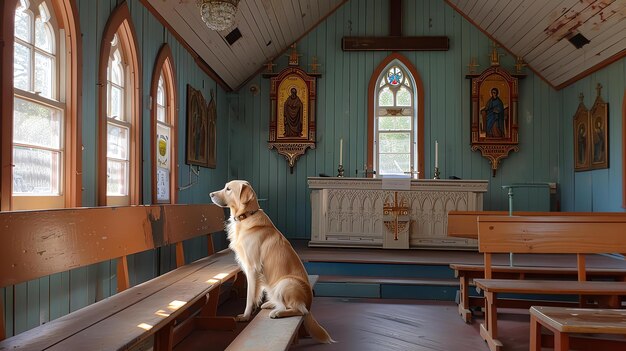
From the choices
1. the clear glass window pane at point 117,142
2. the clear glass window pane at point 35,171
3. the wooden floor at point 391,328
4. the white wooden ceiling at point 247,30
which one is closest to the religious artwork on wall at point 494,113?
the white wooden ceiling at point 247,30

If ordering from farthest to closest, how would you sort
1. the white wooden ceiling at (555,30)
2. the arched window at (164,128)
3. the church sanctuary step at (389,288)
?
the white wooden ceiling at (555,30) < the church sanctuary step at (389,288) < the arched window at (164,128)

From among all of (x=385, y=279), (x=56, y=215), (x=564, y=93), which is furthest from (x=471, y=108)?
(x=56, y=215)

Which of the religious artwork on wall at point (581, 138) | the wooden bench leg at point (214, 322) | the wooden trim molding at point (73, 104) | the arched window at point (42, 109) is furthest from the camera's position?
the religious artwork on wall at point (581, 138)

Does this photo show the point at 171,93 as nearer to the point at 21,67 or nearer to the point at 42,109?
the point at 42,109

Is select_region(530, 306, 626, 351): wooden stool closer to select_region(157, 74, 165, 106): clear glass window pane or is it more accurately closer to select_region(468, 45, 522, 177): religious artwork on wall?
select_region(157, 74, 165, 106): clear glass window pane

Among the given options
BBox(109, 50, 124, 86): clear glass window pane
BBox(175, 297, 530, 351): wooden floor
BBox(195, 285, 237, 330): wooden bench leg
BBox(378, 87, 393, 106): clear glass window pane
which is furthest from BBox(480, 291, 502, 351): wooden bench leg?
BBox(378, 87, 393, 106): clear glass window pane

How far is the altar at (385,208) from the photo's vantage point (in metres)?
7.48

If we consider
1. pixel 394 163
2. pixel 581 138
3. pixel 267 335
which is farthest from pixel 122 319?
pixel 581 138

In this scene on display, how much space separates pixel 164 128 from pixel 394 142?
14.8 ft

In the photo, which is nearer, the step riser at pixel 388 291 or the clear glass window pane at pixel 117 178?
the clear glass window pane at pixel 117 178

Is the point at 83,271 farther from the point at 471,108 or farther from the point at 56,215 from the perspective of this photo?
the point at 471,108

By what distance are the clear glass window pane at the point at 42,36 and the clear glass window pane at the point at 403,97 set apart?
6.62 meters

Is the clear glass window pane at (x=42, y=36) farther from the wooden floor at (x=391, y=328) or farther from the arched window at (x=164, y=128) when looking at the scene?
the wooden floor at (x=391, y=328)

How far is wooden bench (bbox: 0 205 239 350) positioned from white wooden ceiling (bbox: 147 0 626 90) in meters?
2.76
